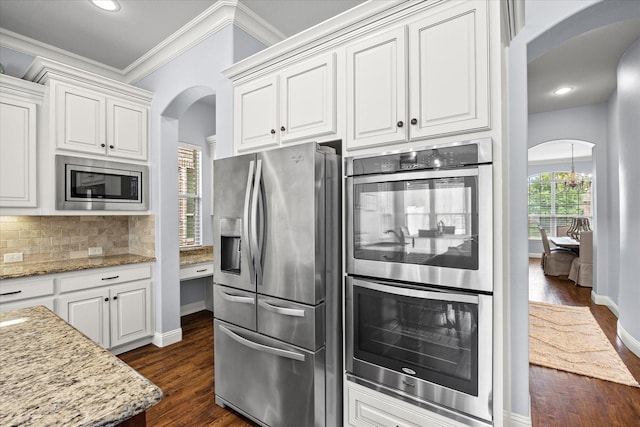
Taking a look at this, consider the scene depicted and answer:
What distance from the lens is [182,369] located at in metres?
2.84

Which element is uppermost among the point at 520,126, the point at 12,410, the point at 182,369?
the point at 520,126

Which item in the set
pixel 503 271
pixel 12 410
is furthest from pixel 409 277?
pixel 12 410

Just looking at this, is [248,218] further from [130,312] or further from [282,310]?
[130,312]

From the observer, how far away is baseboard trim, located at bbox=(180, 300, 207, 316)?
429cm

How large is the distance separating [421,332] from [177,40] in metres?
3.20

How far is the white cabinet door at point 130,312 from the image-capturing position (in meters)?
3.06

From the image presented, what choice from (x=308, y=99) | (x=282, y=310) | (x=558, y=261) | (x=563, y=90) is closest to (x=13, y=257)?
(x=282, y=310)

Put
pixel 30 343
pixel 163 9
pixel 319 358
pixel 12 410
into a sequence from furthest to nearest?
pixel 163 9, pixel 319 358, pixel 30 343, pixel 12 410

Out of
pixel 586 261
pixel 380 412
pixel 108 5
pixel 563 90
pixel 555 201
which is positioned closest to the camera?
pixel 380 412

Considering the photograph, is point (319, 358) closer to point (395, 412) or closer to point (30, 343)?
point (395, 412)

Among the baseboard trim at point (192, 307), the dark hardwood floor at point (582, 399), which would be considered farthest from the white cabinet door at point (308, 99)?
the baseboard trim at point (192, 307)

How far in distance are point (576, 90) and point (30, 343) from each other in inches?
242

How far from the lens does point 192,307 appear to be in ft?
14.4

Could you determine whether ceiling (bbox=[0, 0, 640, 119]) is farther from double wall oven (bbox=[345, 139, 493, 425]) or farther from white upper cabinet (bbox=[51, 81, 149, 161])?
double wall oven (bbox=[345, 139, 493, 425])
